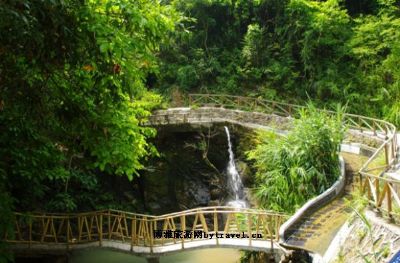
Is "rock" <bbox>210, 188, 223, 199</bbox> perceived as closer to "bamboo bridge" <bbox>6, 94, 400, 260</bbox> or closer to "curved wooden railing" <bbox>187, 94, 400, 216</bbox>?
"bamboo bridge" <bbox>6, 94, 400, 260</bbox>

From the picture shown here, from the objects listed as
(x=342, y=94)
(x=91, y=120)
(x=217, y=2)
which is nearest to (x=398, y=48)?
(x=342, y=94)

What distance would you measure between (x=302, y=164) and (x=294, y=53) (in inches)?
439

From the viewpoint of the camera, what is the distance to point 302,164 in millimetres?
10648

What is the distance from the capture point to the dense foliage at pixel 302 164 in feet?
34.1

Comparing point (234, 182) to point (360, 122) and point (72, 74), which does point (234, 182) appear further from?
point (72, 74)

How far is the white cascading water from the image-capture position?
574 inches

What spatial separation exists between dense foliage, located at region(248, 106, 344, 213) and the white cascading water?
3.25 meters

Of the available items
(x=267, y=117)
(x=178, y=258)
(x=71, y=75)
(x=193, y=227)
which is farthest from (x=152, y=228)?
(x=267, y=117)

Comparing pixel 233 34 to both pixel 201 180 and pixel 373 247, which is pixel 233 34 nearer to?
pixel 201 180

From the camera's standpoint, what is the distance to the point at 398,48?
54.6 ft

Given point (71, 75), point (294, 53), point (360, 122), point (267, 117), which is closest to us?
point (71, 75)

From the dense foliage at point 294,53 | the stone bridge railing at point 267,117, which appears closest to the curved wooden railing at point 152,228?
the stone bridge railing at point 267,117

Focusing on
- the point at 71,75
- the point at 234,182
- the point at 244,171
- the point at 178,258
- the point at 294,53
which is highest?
the point at 71,75

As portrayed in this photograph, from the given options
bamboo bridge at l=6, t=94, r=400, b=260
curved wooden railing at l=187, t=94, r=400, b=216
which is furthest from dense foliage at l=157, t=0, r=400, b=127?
bamboo bridge at l=6, t=94, r=400, b=260
